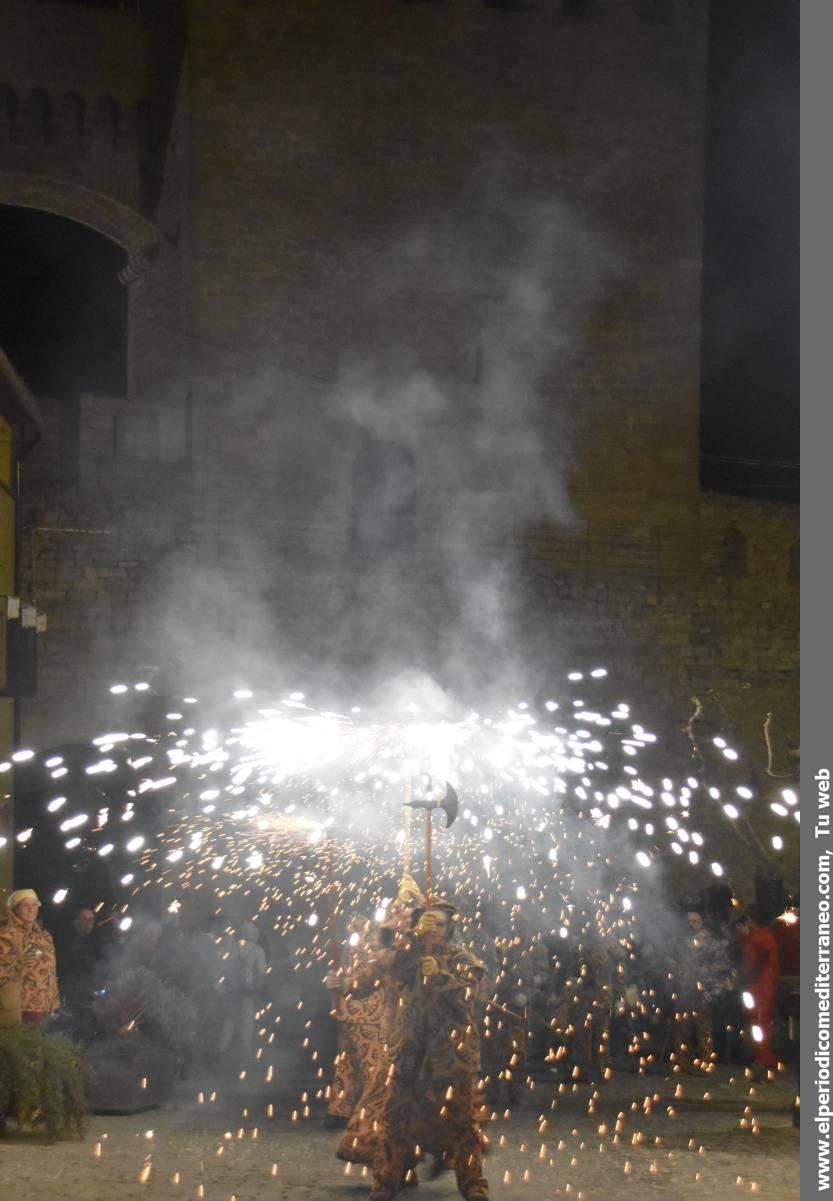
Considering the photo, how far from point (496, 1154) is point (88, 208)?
13568 mm

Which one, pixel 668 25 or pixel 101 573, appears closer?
pixel 101 573

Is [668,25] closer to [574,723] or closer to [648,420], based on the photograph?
[648,420]

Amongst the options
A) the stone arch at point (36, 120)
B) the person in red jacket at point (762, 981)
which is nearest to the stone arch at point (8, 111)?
the stone arch at point (36, 120)

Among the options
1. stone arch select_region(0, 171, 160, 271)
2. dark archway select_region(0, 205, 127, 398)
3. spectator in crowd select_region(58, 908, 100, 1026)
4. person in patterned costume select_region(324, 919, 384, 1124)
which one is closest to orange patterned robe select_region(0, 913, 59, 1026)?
person in patterned costume select_region(324, 919, 384, 1124)

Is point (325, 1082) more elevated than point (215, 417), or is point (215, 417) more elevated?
point (215, 417)

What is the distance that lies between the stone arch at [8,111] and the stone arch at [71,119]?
18.4 inches

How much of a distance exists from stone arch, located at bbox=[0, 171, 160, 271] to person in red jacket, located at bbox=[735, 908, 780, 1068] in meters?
11.4

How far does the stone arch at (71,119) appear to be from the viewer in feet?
64.6

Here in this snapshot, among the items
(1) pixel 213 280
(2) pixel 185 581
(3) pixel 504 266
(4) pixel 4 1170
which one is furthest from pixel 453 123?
(4) pixel 4 1170

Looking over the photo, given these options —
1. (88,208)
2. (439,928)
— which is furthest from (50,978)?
(88,208)

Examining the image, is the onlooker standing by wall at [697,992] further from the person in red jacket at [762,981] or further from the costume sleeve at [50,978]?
the costume sleeve at [50,978]

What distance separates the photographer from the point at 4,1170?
315 inches

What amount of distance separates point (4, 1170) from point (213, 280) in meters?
11.9

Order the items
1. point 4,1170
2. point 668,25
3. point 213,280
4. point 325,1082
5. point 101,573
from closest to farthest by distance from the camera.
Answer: point 4,1170, point 325,1082, point 101,573, point 213,280, point 668,25
